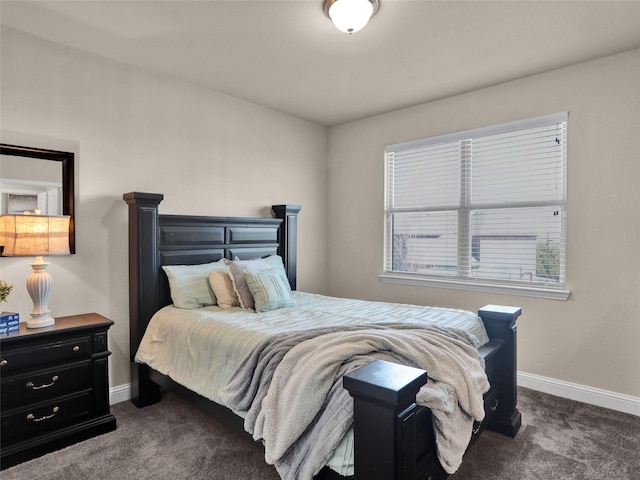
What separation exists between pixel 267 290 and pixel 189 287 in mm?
619

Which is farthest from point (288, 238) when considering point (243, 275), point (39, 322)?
point (39, 322)

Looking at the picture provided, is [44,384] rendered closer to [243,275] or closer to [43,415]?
[43,415]

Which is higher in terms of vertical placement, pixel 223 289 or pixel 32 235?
pixel 32 235

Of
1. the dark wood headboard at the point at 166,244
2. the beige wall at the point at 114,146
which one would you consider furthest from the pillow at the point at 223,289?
the beige wall at the point at 114,146

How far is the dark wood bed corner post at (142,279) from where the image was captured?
287 cm

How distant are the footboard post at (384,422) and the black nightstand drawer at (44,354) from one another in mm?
1948

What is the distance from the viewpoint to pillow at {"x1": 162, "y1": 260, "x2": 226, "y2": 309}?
2914 mm

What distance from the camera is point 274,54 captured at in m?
2.87

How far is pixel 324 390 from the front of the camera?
1.59 m

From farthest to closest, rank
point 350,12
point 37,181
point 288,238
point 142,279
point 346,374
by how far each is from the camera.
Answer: point 288,238 → point 142,279 → point 37,181 → point 350,12 → point 346,374

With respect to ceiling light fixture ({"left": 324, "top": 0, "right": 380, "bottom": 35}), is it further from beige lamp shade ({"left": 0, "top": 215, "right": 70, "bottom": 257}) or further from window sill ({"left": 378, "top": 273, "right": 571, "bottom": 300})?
window sill ({"left": 378, "top": 273, "right": 571, "bottom": 300})

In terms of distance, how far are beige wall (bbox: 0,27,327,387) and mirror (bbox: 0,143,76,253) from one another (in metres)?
0.07

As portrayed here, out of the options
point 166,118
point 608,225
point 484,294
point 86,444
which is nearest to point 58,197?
point 166,118

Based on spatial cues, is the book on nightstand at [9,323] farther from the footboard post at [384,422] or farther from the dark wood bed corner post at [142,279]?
the footboard post at [384,422]
